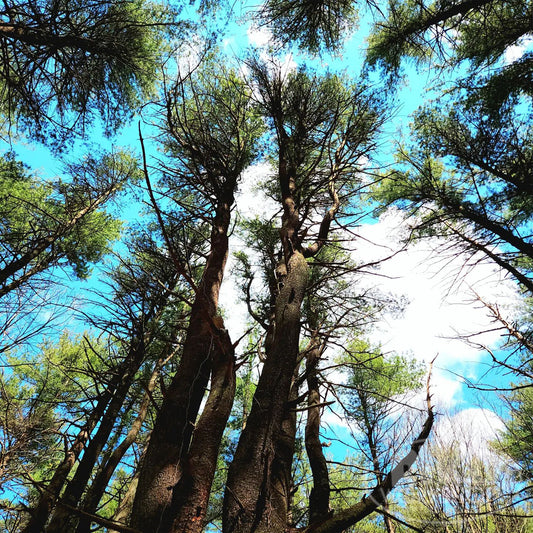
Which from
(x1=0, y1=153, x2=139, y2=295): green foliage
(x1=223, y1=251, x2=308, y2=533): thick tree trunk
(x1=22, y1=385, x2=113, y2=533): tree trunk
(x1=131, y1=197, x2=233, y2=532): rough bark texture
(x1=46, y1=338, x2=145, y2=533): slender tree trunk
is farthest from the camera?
(x1=0, y1=153, x2=139, y2=295): green foliage

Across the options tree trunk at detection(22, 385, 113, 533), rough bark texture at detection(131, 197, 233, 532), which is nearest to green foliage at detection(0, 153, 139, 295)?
tree trunk at detection(22, 385, 113, 533)

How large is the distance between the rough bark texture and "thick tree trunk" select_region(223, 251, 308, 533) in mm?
321

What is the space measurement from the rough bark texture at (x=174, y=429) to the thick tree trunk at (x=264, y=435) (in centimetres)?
32

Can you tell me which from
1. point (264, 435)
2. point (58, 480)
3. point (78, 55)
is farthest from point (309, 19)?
point (58, 480)

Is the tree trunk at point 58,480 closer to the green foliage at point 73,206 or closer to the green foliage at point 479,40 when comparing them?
the green foliage at point 73,206

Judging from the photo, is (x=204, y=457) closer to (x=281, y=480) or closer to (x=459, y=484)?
(x=281, y=480)

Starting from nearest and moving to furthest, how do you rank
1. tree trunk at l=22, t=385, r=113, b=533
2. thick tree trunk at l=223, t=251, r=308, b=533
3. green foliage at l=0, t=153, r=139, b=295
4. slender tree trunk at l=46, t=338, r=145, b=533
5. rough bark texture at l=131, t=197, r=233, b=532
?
thick tree trunk at l=223, t=251, r=308, b=533, rough bark texture at l=131, t=197, r=233, b=532, tree trunk at l=22, t=385, r=113, b=533, slender tree trunk at l=46, t=338, r=145, b=533, green foliage at l=0, t=153, r=139, b=295

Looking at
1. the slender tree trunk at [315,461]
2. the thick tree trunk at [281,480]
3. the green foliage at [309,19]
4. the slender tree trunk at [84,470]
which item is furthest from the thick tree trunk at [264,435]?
the green foliage at [309,19]

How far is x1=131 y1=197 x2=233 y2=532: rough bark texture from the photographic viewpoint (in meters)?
1.60

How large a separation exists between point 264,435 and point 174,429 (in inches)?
26.2

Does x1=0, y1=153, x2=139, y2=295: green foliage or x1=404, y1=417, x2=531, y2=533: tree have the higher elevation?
x1=0, y1=153, x2=139, y2=295: green foliage

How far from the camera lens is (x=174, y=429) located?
6.42 feet

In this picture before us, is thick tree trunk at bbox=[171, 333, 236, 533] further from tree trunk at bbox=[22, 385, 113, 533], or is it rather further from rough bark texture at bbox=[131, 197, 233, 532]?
tree trunk at bbox=[22, 385, 113, 533]

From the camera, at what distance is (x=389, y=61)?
21.0 ft
